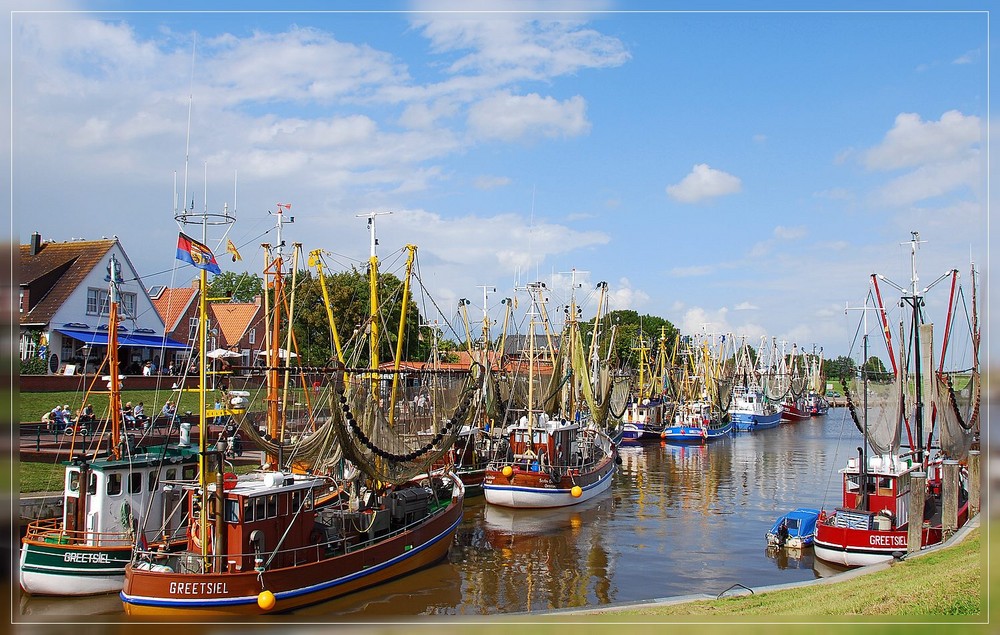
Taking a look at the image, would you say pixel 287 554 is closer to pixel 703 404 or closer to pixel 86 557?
pixel 86 557

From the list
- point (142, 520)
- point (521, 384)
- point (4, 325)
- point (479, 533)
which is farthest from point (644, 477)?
point (4, 325)

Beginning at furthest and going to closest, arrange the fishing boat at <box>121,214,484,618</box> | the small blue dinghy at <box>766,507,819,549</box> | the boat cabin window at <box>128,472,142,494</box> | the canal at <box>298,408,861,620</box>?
the small blue dinghy at <box>766,507,819,549</box>, the canal at <box>298,408,861,620</box>, the boat cabin window at <box>128,472,142,494</box>, the fishing boat at <box>121,214,484,618</box>

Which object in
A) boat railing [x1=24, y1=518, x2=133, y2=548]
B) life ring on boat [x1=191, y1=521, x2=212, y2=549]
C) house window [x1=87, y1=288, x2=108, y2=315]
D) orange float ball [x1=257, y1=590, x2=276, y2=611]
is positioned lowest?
orange float ball [x1=257, y1=590, x2=276, y2=611]

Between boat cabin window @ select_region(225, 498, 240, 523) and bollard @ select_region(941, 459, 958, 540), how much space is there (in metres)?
20.1

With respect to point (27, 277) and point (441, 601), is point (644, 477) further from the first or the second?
point (27, 277)

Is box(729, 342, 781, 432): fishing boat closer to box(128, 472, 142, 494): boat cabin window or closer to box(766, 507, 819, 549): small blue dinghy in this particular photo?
box(766, 507, 819, 549): small blue dinghy

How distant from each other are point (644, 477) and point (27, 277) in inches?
1632

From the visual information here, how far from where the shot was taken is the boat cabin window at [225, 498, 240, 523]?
65.5 ft

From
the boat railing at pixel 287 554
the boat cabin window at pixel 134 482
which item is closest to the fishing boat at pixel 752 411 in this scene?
the boat railing at pixel 287 554

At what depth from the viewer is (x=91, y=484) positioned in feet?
73.4

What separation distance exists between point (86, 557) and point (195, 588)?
4.42m

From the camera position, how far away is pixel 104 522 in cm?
2205

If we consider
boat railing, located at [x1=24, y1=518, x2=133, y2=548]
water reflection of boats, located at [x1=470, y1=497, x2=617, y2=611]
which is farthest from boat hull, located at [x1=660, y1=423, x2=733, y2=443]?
boat railing, located at [x1=24, y1=518, x2=133, y2=548]

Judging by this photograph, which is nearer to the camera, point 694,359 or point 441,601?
point 441,601
